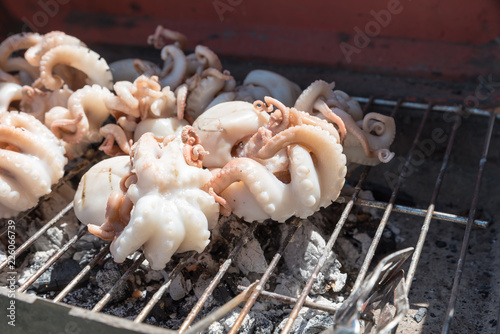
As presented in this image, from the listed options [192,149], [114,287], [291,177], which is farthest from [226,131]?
[114,287]

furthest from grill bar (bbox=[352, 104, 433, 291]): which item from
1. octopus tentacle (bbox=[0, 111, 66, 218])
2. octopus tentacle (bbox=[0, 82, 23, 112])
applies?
octopus tentacle (bbox=[0, 82, 23, 112])

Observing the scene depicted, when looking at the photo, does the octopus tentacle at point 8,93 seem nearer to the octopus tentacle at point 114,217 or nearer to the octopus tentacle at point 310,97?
→ the octopus tentacle at point 114,217

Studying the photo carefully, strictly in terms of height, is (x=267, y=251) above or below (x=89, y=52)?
below

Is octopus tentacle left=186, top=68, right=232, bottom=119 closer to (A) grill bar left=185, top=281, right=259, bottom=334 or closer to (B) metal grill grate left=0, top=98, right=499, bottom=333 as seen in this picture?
(B) metal grill grate left=0, top=98, right=499, bottom=333

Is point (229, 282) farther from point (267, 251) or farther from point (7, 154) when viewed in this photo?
point (7, 154)

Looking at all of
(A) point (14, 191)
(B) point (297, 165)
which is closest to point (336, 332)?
(B) point (297, 165)

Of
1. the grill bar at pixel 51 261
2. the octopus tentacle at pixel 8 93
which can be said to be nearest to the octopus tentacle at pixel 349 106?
the grill bar at pixel 51 261
